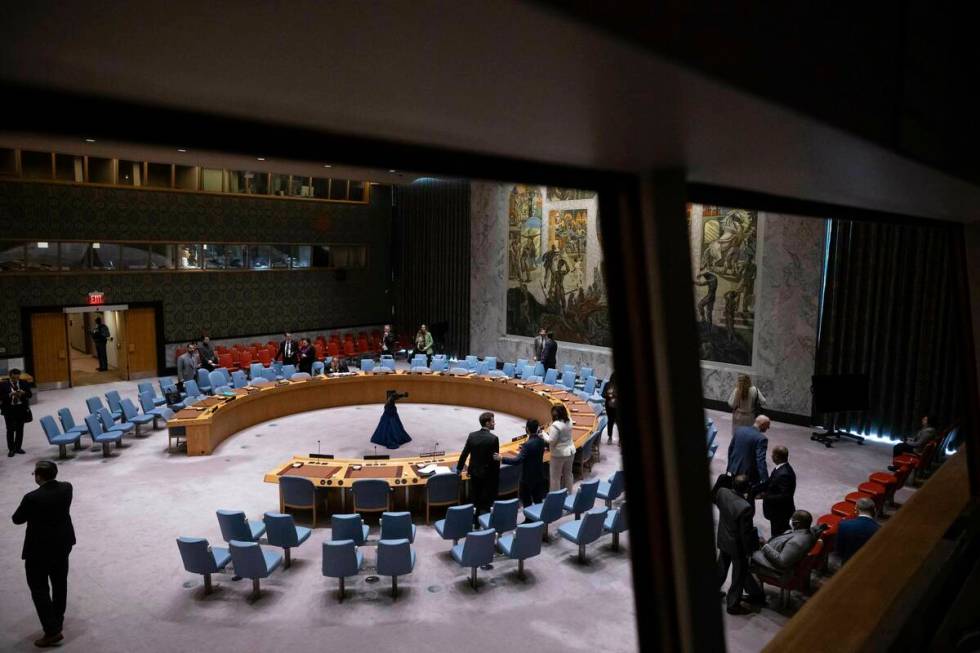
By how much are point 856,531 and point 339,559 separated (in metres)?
5.30

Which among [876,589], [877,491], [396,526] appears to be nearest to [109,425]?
[396,526]

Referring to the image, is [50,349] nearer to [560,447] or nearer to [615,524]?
[560,447]

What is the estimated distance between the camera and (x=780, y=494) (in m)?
7.08

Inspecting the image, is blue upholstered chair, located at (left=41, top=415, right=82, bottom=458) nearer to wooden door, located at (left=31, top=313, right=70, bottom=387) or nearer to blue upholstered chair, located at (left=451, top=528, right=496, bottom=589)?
wooden door, located at (left=31, top=313, right=70, bottom=387)

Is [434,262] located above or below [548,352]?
above

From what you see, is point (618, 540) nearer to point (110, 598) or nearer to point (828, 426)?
point (110, 598)

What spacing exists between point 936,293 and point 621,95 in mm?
13240

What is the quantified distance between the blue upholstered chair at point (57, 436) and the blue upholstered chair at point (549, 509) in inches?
317

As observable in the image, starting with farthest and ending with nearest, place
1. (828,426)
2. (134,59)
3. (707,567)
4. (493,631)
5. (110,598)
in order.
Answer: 1. (828,426)
2. (110,598)
3. (493,631)
4. (707,567)
5. (134,59)

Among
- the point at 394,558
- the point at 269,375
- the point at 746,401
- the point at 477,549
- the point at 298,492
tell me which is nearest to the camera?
the point at 394,558

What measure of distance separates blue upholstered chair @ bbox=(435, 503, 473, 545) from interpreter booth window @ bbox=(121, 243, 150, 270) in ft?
46.5

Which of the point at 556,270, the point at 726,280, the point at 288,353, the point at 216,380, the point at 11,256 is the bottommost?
the point at 216,380

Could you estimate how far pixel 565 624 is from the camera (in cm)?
619

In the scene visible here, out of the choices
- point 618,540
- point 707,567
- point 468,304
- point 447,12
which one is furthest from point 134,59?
point 468,304
